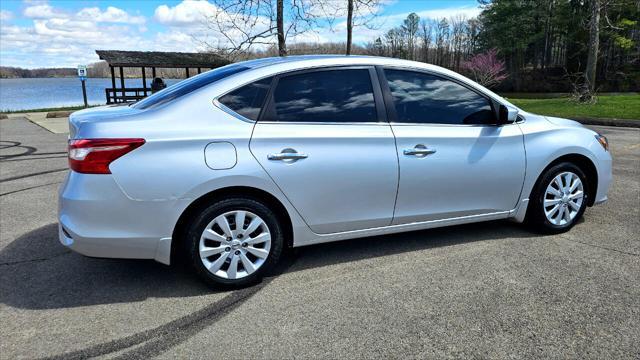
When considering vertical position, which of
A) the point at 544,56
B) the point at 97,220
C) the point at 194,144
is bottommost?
the point at 97,220

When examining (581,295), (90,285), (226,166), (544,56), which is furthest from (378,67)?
(544,56)

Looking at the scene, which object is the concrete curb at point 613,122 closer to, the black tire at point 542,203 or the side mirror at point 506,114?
the black tire at point 542,203

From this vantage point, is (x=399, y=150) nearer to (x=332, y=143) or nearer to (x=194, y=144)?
(x=332, y=143)

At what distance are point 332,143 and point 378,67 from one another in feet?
2.69

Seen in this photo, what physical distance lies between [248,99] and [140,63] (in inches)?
988

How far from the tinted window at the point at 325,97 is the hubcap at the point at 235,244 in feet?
2.58

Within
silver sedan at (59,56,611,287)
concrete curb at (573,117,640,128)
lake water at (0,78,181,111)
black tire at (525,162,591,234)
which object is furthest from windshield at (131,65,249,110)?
lake water at (0,78,181,111)

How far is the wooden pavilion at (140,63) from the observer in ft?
81.8

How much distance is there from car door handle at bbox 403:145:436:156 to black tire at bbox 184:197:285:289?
47.0 inches

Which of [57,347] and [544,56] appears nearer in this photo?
[57,347]

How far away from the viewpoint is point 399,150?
3777 mm

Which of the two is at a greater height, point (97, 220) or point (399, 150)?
point (399, 150)

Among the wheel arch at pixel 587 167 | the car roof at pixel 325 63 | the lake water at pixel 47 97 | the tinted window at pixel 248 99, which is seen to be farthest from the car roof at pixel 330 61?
the lake water at pixel 47 97

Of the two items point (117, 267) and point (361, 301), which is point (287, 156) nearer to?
point (361, 301)
